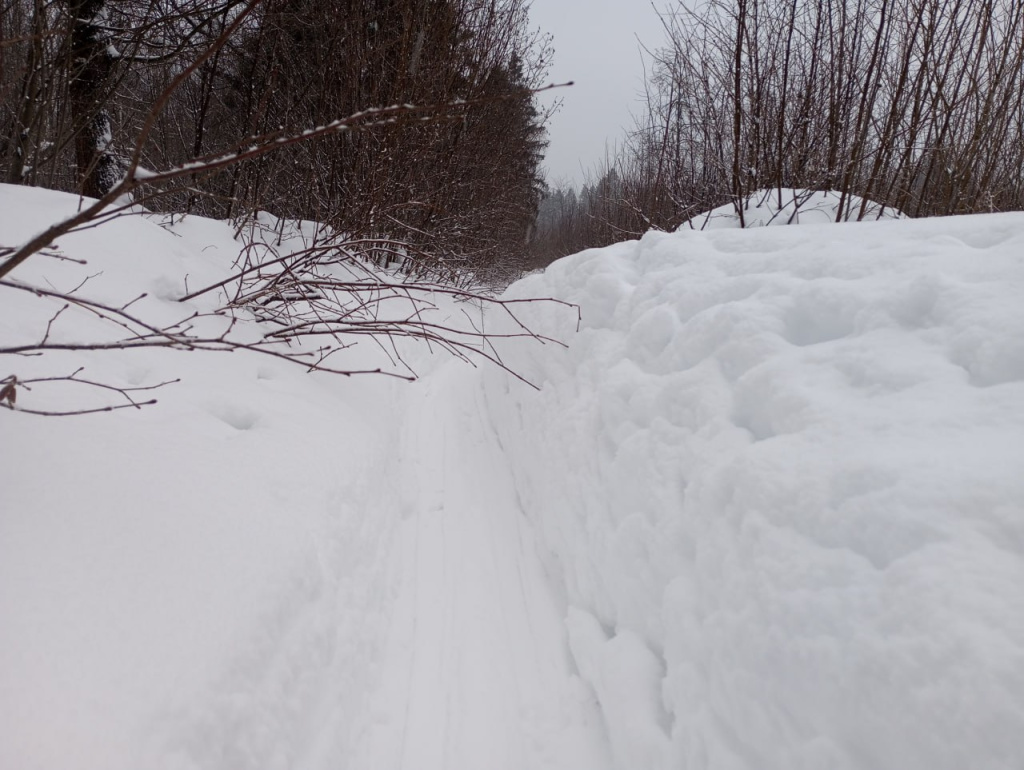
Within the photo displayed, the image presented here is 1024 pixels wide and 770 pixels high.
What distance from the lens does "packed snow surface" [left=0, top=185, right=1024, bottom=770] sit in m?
0.90

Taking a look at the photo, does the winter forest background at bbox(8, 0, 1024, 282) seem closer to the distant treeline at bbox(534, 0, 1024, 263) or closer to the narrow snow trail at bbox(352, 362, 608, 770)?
the distant treeline at bbox(534, 0, 1024, 263)

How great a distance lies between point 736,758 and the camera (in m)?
1.06

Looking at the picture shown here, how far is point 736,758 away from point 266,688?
1.16 metres

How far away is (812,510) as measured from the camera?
3.67 ft

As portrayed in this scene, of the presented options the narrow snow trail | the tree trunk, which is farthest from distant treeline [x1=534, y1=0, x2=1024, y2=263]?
the tree trunk

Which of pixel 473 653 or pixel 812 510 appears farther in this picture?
pixel 473 653

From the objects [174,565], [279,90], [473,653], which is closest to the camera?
Answer: [174,565]

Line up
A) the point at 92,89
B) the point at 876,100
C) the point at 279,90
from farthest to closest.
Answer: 1. the point at 279,90
2. the point at 92,89
3. the point at 876,100

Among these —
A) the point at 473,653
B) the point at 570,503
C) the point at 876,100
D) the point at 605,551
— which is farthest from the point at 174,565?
the point at 876,100

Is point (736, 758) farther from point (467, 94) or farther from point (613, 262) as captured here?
point (467, 94)

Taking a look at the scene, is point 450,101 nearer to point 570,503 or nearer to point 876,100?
point 570,503

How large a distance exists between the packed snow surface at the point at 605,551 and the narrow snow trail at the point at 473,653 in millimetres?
11

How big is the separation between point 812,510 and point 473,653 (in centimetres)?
125

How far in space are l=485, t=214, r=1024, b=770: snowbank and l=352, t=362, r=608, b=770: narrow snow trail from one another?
125 mm
